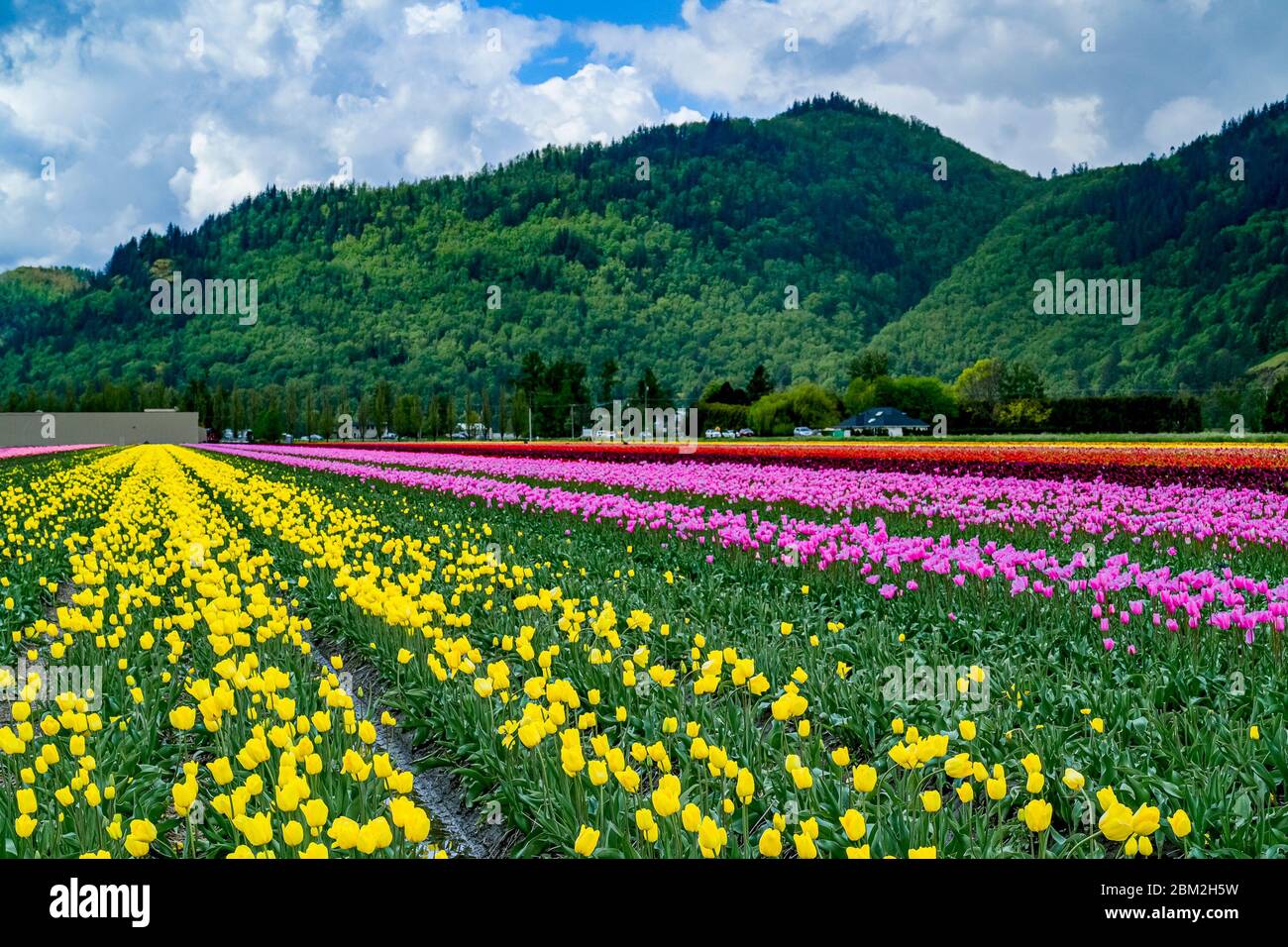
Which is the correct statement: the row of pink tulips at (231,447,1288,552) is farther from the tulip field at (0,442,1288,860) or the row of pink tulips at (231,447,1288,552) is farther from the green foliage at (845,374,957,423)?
the green foliage at (845,374,957,423)

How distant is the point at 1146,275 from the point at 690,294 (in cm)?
7608

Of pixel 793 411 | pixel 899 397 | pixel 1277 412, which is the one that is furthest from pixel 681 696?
pixel 899 397

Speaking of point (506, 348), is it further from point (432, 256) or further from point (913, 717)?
point (913, 717)

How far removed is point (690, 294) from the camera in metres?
162

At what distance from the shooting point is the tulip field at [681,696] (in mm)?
2867

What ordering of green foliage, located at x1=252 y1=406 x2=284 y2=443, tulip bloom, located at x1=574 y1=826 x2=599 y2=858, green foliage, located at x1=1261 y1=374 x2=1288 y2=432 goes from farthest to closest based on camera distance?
1. green foliage, located at x1=252 y1=406 x2=284 y2=443
2. green foliage, located at x1=1261 y1=374 x2=1288 y2=432
3. tulip bloom, located at x1=574 y1=826 x2=599 y2=858

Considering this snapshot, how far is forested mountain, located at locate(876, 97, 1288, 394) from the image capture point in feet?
266

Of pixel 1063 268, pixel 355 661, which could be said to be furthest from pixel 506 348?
pixel 355 661

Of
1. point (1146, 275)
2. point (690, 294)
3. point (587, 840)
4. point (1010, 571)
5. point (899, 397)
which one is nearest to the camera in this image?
point (587, 840)

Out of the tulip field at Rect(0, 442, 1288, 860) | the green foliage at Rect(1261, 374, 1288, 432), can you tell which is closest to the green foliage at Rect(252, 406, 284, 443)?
the green foliage at Rect(1261, 374, 1288, 432)

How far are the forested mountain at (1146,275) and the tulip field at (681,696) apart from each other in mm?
81661

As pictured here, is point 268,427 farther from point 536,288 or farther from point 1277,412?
point 1277,412

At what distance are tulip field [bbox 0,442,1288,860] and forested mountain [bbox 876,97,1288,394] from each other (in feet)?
268
